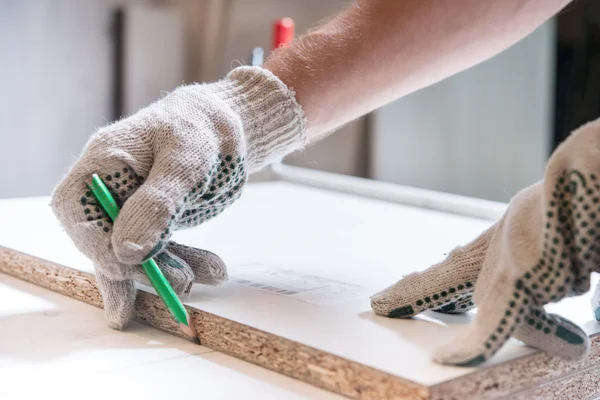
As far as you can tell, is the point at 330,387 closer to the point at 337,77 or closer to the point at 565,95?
the point at 337,77

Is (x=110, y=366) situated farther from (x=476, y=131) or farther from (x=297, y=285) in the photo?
(x=476, y=131)

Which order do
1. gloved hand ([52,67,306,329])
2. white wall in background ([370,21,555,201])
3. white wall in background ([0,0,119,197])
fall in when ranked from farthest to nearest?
white wall in background ([370,21,555,201])
white wall in background ([0,0,119,197])
gloved hand ([52,67,306,329])

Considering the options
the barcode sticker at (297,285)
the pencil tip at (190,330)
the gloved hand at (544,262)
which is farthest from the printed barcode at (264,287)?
the gloved hand at (544,262)

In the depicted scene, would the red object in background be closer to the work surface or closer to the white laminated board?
the work surface

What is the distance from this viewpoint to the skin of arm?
731mm

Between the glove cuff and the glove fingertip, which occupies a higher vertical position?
the glove cuff

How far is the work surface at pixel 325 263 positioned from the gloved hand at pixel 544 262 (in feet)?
0.07

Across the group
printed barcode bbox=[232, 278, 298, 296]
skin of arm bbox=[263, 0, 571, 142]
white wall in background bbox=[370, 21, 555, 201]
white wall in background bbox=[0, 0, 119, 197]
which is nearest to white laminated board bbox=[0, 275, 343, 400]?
printed barcode bbox=[232, 278, 298, 296]

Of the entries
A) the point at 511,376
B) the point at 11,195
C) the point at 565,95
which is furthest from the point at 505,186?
the point at 511,376

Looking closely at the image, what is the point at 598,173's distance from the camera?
0.49 metres

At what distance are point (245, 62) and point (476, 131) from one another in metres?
0.61

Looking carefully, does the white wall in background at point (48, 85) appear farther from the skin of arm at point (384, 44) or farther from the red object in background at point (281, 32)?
the skin of arm at point (384, 44)

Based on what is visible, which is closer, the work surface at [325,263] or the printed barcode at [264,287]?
the work surface at [325,263]

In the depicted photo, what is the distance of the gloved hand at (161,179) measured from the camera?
0.61 metres
